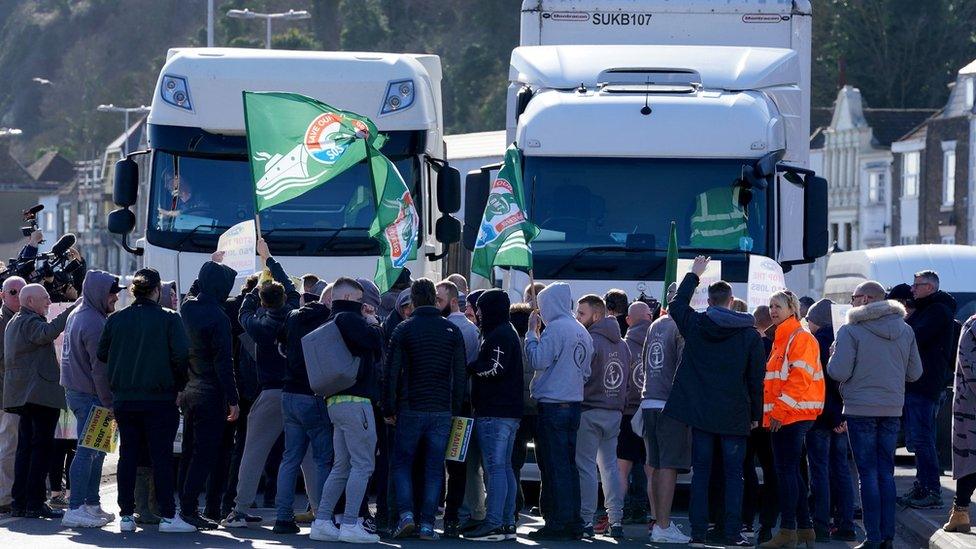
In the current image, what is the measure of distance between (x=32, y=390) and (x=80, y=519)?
44.5 inches

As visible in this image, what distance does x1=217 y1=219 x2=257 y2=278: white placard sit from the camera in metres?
15.2

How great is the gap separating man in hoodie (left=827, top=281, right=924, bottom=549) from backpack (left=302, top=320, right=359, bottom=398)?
3.24 m

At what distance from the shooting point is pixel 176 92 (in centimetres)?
1691

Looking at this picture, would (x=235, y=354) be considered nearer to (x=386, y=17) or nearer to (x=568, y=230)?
(x=568, y=230)

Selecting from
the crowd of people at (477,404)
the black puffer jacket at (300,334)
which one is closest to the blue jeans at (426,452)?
the crowd of people at (477,404)

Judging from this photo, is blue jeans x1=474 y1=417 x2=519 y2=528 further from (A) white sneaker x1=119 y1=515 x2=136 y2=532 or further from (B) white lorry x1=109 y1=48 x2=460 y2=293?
(B) white lorry x1=109 y1=48 x2=460 y2=293

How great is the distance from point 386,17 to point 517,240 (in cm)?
8673

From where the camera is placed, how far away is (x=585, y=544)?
13141 mm

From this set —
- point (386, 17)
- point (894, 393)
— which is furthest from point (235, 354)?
point (386, 17)

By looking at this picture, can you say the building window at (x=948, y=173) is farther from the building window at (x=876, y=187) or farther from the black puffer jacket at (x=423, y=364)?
the black puffer jacket at (x=423, y=364)

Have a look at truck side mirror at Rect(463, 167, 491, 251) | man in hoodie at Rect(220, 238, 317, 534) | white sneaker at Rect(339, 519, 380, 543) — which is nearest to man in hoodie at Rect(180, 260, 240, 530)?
man in hoodie at Rect(220, 238, 317, 534)

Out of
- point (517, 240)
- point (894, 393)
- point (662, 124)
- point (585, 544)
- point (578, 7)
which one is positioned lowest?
point (585, 544)

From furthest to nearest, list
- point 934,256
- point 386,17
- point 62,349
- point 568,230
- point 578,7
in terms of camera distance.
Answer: point 386,17 < point 934,256 < point 578,7 < point 568,230 < point 62,349

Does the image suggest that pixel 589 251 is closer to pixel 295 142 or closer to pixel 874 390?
pixel 295 142
